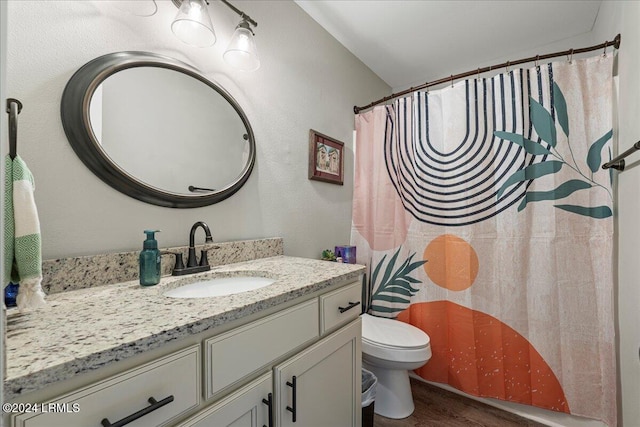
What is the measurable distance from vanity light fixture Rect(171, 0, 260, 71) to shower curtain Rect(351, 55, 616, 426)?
1.11 metres

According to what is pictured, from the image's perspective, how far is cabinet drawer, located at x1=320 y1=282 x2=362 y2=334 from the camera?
1.00m

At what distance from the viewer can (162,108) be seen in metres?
1.12

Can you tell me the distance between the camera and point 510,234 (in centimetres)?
157

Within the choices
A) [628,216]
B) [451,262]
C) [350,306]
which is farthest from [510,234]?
[350,306]

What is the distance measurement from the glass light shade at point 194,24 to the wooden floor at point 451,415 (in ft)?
6.92

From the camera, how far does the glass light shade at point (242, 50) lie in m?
1.27

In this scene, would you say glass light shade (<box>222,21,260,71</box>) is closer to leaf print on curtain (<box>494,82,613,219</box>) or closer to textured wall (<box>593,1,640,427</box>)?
leaf print on curtain (<box>494,82,613,219</box>)

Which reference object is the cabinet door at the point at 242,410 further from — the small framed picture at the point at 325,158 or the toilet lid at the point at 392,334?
the small framed picture at the point at 325,158

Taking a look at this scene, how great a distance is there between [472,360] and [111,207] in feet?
6.61

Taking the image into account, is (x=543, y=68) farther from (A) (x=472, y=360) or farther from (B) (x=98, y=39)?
(B) (x=98, y=39)

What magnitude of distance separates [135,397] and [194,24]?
4.22ft

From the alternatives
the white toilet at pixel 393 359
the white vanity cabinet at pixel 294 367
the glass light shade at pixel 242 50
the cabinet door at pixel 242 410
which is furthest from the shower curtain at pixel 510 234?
the cabinet door at pixel 242 410

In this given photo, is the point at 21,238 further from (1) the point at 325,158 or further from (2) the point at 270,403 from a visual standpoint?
(1) the point at 325,158

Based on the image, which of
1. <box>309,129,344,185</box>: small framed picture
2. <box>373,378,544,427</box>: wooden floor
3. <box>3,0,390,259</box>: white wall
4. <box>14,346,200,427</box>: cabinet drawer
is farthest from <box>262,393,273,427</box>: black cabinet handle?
<box>309,129,344,185</box>: small framed picture
